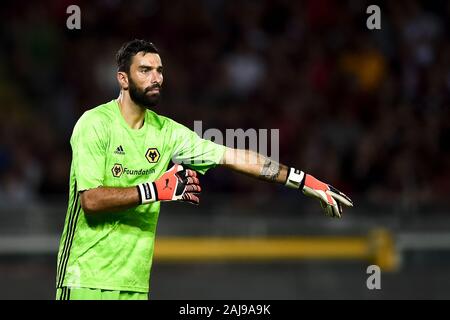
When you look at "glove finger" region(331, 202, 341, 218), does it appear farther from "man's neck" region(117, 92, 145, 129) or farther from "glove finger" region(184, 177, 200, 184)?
"man's neck" region(117, 92, 145, 129)

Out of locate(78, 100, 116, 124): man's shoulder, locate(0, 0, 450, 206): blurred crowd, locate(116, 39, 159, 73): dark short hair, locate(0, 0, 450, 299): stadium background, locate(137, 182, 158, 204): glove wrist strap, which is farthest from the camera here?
locate(0, 0, 450, 206): blurred crowd

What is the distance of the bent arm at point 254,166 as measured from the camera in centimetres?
692

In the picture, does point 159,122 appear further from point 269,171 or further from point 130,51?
point 269,171

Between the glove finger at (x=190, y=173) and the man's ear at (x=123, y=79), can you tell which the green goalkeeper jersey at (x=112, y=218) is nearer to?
the man's ear at (x=123, y=79)

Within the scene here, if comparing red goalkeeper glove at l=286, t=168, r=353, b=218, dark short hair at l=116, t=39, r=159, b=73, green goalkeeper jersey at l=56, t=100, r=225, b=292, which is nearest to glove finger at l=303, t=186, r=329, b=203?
red goalkeeper glove at l=286, t=168, r=353, b=218

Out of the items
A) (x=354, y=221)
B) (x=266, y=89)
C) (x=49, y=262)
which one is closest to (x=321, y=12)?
(x=266, y=89)

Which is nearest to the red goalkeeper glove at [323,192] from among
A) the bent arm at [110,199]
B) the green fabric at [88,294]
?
the bent arm at [110,199]

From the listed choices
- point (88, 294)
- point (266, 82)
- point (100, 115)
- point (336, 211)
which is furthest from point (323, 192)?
point (266, 82)

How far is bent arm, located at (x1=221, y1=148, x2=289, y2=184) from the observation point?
22.7 ft

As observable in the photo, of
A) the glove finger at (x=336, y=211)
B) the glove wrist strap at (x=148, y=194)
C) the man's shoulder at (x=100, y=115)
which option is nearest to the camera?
the glove wrist strap at (x=148, y=194)

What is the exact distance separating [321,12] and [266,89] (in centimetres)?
147

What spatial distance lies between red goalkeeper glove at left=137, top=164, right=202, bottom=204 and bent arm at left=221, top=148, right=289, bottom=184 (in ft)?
1.71

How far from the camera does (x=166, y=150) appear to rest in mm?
6898

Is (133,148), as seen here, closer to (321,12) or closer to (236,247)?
(236,247)
